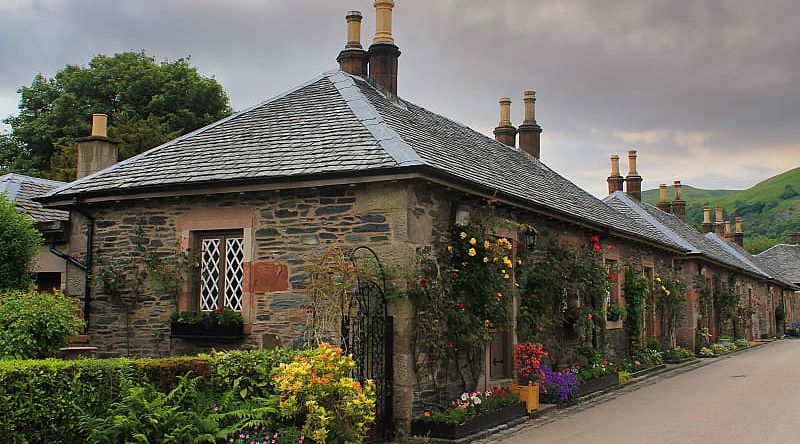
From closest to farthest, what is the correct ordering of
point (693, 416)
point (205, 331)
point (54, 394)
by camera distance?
point (54, 394), point (205, 331), point (693, 416)

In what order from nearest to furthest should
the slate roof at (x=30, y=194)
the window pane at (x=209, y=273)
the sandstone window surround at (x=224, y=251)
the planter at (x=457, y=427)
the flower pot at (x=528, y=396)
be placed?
the planter at (x=457, y=427)
the sandstone window surround at (x=224, y=251)
the window pane at (x=209, y=273)
the flower pot at (x=528, y=396)
the slate roof at (x=30, y=194)

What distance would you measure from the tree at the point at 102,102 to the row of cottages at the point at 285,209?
16768 mm

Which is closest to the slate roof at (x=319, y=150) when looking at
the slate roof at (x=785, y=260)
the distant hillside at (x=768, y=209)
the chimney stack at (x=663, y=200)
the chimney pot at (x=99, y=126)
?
the chimney pot at (x=99, y=126)

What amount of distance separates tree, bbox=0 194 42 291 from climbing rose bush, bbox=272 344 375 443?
571 cm

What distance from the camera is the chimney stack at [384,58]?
51.4 ft

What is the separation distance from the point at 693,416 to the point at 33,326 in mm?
9859


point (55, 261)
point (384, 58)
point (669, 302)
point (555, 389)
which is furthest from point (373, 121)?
point (669, 302)

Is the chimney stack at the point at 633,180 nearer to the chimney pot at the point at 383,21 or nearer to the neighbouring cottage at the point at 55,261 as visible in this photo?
the chimney pot at the point at 383,21

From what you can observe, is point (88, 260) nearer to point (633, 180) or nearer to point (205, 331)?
point (205, 331)

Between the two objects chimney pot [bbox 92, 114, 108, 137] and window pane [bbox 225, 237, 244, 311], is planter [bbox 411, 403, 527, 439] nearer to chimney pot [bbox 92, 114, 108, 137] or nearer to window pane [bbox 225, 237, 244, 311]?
window pane [bbox 225, 237, 244, 311]

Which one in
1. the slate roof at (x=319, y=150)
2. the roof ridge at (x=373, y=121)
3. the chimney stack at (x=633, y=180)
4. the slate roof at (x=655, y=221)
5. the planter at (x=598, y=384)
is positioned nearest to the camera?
the roof ridge at (x=373, y=121)

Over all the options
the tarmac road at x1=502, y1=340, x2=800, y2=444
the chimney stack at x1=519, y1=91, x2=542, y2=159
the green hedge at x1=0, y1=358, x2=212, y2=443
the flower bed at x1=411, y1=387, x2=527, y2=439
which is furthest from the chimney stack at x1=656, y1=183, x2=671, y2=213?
the green hedge at x1=0, y1=358, x2=212, y2=443

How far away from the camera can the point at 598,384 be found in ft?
51.3

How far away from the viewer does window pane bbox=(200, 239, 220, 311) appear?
11.7m
